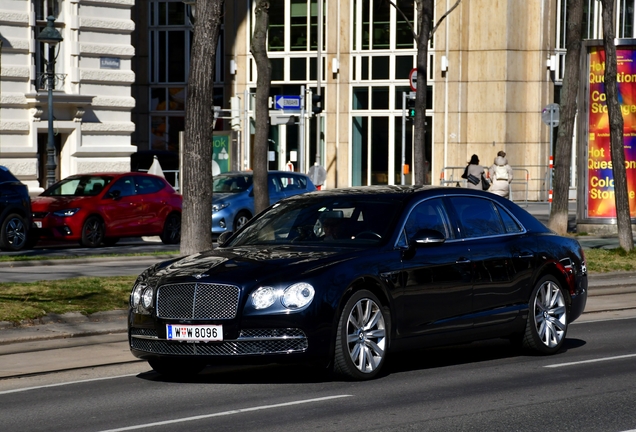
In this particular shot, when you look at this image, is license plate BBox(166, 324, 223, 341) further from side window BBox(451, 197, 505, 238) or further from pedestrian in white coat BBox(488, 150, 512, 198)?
pedestrian in white coat BBox(488, 150, 512, 198)

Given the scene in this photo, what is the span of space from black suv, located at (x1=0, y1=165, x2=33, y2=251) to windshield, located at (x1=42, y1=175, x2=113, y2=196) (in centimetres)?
191

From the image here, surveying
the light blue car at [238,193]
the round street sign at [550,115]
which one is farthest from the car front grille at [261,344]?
the round street sign at [550,115]

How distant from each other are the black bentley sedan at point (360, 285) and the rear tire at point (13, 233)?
14.2 m

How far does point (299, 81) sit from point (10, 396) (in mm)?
43717

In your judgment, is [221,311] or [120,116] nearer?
[221,311]

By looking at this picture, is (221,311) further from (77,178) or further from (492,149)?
(492,149)

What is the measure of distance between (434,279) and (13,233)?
618 inches

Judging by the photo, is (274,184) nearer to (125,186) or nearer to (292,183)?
(292,183)

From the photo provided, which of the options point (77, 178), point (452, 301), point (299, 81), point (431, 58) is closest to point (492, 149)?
point (431, 58)

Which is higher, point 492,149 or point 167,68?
point 167,68

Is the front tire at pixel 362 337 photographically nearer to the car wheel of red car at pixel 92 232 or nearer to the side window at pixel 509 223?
the side window at pixel 509 223

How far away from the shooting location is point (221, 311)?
9406 millimetres

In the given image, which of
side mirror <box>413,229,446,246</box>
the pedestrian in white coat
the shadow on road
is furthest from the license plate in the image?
the pedestrian in white coat

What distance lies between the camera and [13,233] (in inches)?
967
